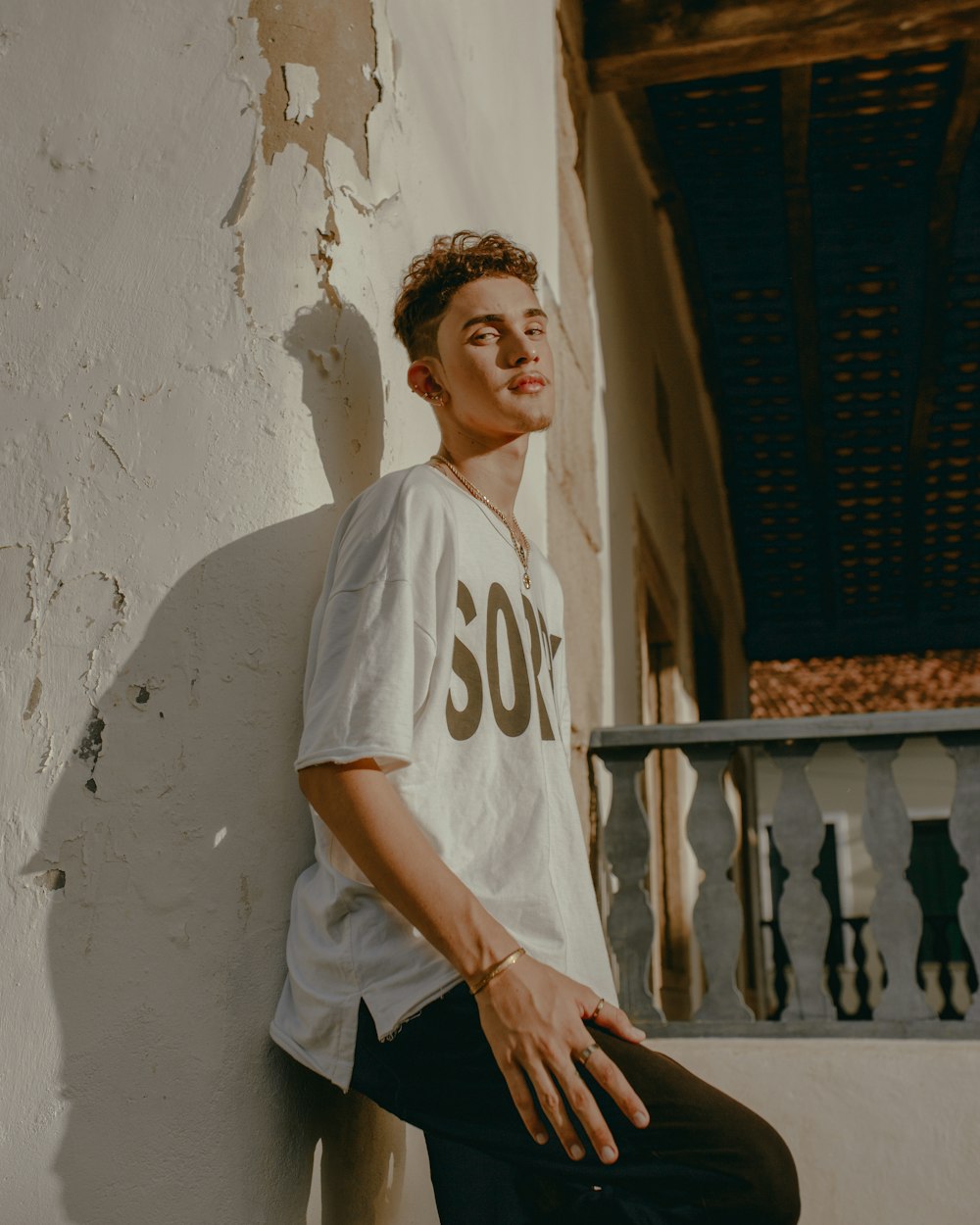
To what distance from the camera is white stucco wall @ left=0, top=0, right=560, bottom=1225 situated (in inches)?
65.4

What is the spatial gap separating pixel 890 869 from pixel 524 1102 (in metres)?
2.08

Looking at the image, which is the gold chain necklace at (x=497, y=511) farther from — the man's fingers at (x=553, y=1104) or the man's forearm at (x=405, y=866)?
the man's fingers at (x=553, y=1104)

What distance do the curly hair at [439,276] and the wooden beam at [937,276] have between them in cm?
367

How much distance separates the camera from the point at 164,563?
1.84 m

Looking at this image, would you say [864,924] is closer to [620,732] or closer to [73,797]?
[620,732]

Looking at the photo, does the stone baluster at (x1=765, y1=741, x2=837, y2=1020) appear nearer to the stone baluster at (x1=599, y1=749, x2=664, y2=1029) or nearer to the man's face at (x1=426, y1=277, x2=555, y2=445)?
the stone baluster at (x1=599, y1=749, x2=664, y2=1029)

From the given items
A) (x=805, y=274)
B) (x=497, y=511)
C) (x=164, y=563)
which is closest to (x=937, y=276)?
(x=805, y=274)

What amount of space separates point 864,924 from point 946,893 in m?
1.88

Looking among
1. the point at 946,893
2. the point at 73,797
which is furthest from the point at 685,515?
the point at 946,893

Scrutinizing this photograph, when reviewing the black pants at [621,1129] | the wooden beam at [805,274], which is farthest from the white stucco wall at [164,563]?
the wooden beam at [805,274]

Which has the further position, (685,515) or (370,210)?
(685,515)

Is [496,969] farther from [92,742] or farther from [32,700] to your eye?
[32,700]

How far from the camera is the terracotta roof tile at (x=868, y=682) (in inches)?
525

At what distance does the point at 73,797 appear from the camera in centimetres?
177
